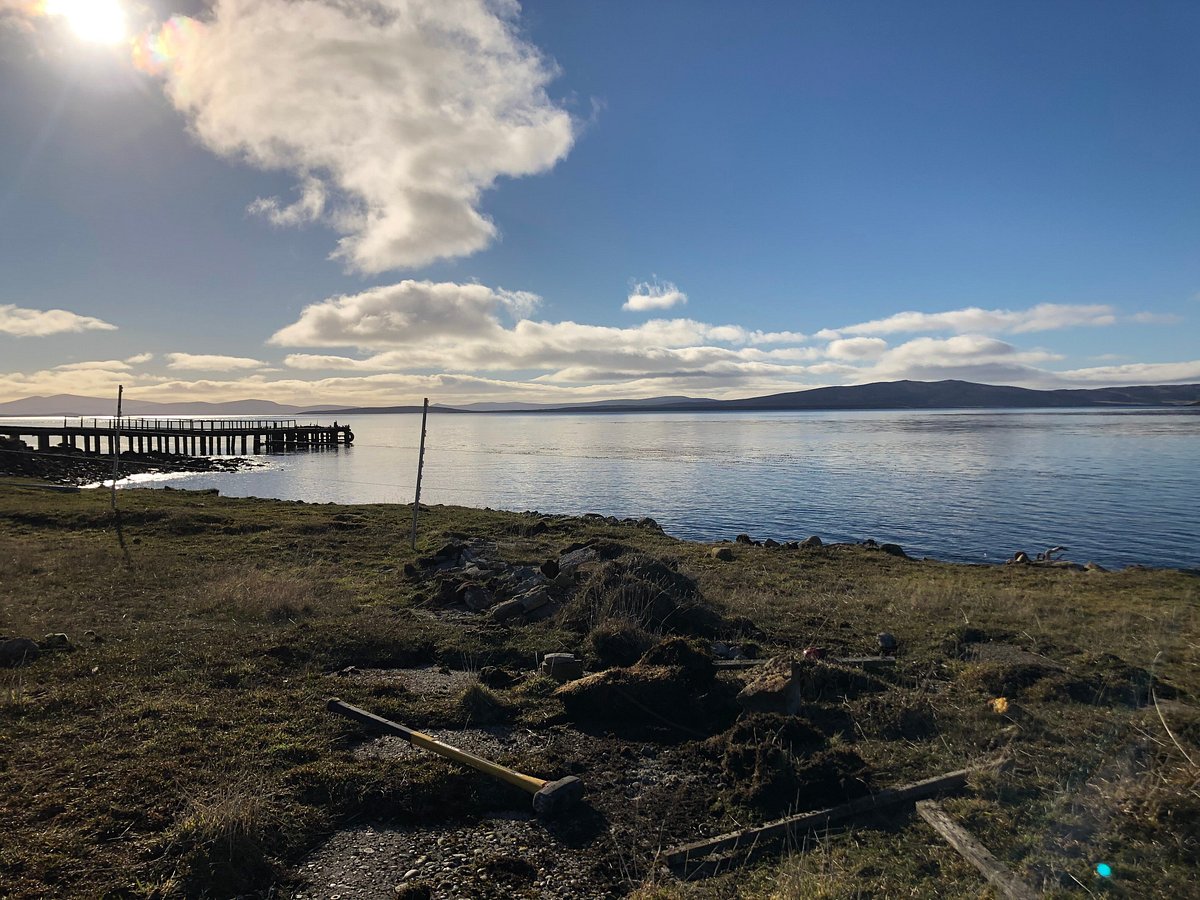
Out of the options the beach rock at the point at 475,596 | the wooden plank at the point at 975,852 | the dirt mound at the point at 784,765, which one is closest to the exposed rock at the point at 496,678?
the dirt mound at the point at 784,765

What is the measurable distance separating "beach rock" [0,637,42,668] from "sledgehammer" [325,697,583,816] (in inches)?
177

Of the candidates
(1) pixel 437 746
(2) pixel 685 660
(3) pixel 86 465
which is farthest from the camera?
(3) pixel 86 465

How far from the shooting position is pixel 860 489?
4106cm

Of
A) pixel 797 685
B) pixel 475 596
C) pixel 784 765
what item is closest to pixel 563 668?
pixel 797 685

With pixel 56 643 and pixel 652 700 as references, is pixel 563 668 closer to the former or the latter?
pixel 652 700

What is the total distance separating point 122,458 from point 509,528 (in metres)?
57.9

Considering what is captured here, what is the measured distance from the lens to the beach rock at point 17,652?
25.4 ft

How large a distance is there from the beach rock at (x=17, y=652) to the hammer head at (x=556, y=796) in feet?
21.7

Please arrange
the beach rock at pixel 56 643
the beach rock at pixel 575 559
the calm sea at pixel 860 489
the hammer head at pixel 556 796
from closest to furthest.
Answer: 1. the hammer head at pixel 556 796
2. the beach rock at pixel 56 643
3. the beach rock at pixel 575 559
4. the calm sea at pixel 860 489

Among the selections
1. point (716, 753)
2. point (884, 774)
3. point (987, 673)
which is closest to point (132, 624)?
point (716, 753)

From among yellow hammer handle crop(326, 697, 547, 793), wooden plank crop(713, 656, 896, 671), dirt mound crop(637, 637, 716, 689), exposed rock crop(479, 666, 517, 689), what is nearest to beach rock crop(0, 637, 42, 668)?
yellow hammer handle crop(326, 697, 547, 793)

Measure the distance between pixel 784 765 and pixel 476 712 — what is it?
3.20m

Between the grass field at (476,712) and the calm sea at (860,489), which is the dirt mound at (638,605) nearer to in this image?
the grass field at (476,712)

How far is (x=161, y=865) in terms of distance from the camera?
4.33m
